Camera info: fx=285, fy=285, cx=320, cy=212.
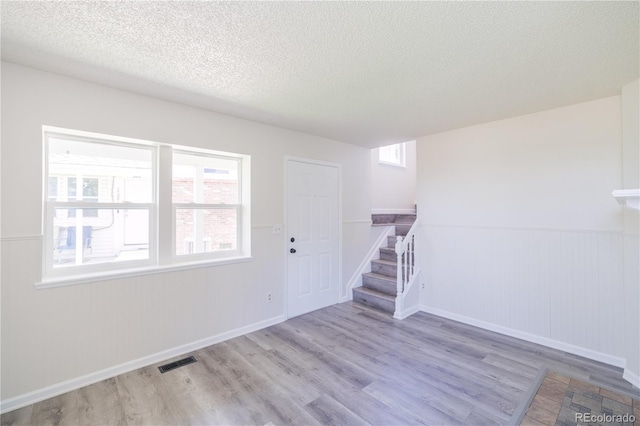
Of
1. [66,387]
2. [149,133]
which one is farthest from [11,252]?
[149,133]

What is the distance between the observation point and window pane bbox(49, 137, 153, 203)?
240cm

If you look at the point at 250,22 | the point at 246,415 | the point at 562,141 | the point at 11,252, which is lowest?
the point at 246,415

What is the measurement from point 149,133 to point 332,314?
3.05 metres

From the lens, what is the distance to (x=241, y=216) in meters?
3.47

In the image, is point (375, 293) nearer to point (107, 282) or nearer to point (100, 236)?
point (107, 282)

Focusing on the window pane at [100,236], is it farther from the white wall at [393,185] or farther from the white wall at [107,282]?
the white wall at [393,185]

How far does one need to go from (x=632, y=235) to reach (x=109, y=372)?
15.2 feet

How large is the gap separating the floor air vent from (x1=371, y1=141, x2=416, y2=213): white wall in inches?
154

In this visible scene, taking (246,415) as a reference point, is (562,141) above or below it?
above

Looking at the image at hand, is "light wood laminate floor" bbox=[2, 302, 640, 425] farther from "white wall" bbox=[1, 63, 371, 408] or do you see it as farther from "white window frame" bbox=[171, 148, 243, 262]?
"white window frame" bbox=[171, 148, 243, 262]

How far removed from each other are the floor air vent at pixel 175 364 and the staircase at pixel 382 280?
2.48 meters

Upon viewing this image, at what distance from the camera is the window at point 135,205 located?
239cm

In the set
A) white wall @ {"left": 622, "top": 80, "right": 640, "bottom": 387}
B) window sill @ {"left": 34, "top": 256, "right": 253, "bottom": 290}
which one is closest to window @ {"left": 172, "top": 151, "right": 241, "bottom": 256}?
window sill @ {"left": 34, "top": 256, "right": 253, "bottom": 290}

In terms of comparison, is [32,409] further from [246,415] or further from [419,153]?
[419,153]
